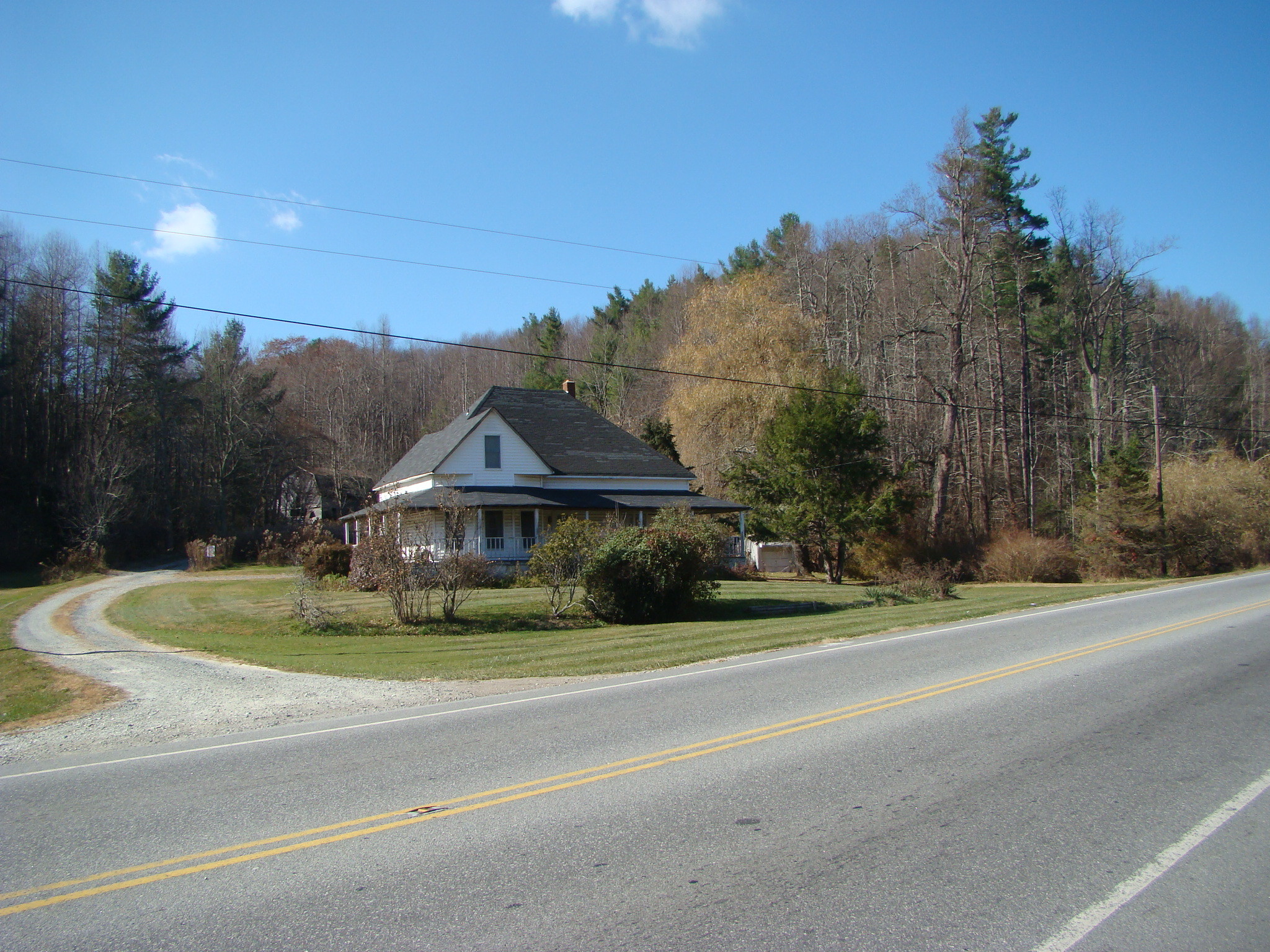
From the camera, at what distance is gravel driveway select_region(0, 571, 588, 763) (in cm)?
855

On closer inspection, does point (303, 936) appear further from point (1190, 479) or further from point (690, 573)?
point (1190, 479)

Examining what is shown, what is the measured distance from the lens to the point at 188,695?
10.9 m

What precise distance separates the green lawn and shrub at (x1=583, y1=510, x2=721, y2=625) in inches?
30.1

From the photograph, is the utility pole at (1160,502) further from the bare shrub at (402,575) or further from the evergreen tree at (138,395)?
the evergreen tree at (138,395)

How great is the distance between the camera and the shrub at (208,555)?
37.8m

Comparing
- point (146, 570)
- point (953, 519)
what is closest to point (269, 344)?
point (146, 570)

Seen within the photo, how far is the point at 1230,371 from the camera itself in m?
59.4

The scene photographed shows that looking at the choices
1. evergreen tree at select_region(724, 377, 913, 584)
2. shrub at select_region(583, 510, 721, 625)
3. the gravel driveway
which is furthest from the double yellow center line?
evergreen tree at select_region(724, 377, 913, 584)

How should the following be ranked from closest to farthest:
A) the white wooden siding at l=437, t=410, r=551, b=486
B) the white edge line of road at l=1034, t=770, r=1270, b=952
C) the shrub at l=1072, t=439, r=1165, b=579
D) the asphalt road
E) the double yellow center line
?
the white edge line of road at l=1034, t=770, r=1270, b=952 < the asphalt road < the double yellow center line < the shrub at l=1072, t=439, r=1165, b=579 < the white wooden siding at l=437, t=410, r=551, b=486

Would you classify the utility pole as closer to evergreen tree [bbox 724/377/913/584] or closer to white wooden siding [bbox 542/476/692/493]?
evergreen tree [bbox 724/377/913/584]

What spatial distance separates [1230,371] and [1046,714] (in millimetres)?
66011

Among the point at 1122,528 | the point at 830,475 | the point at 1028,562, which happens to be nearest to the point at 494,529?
the point at 830,475

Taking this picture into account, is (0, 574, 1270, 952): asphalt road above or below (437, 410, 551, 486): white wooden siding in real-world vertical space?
below

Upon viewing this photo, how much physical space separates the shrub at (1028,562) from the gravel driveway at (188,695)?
28.2m
